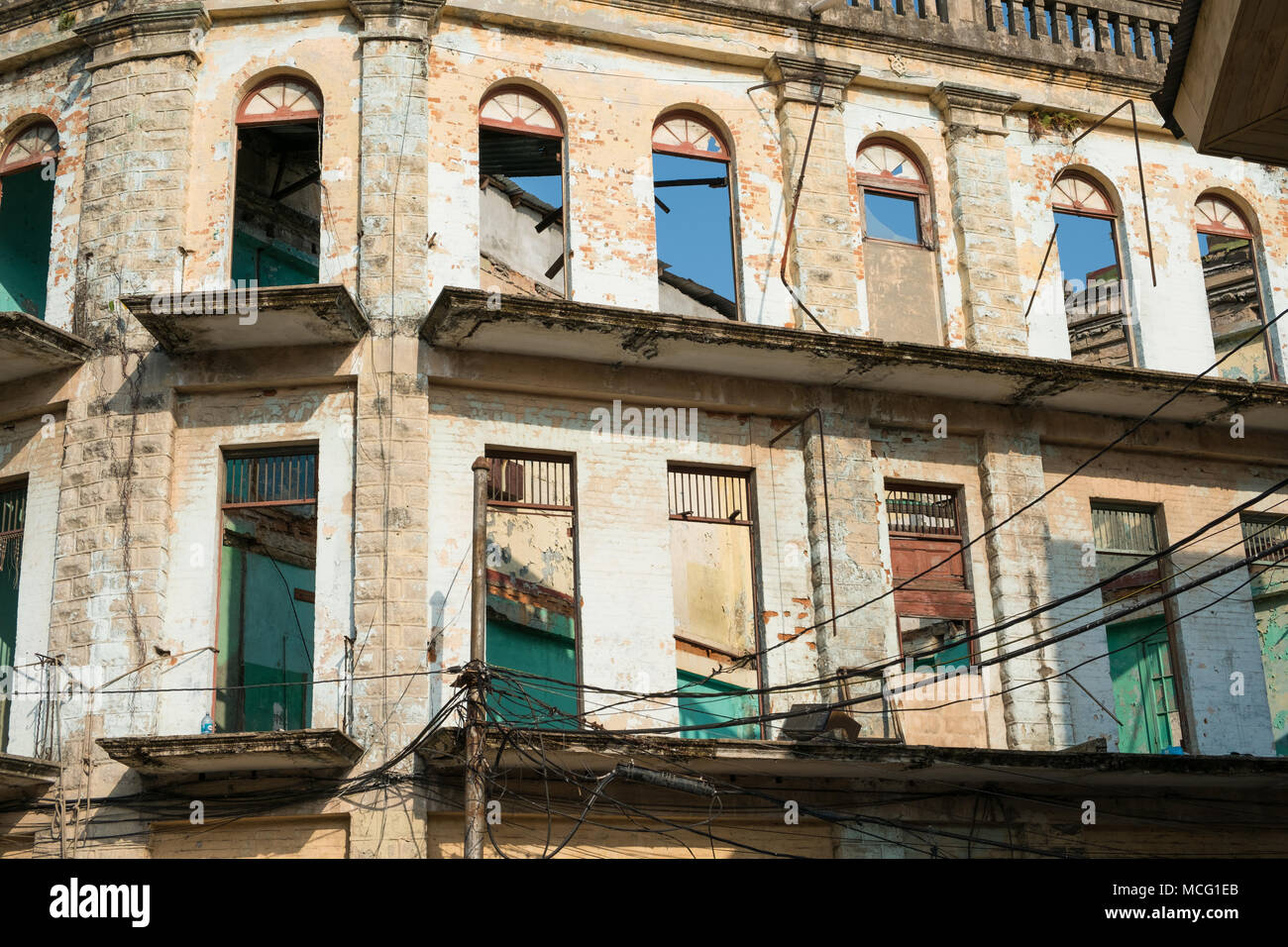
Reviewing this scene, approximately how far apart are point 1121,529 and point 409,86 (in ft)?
31.0

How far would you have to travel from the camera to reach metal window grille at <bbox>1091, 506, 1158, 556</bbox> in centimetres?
1831

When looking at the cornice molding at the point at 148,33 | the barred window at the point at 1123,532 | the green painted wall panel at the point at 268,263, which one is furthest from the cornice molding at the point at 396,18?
the barred window at the point at 1123,532

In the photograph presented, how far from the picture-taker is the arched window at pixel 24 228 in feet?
58.5

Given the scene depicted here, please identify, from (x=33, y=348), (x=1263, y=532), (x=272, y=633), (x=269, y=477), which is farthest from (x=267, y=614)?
(x=1263, y=532)

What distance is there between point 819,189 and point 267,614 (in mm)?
8109

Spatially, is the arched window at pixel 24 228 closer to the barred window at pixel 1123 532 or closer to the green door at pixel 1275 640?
the barred window at pixel 1123 532

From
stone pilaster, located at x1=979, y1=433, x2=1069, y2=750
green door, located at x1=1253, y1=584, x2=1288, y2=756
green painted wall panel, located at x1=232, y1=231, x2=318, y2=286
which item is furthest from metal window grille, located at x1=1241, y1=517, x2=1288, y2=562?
green painted wall panel, located at x1=232, y1=231, x2=318, y2=286

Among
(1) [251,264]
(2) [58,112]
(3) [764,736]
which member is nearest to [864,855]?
(3) [764,736]

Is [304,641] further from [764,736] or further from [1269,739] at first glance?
[1269,739]

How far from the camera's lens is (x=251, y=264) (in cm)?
1992

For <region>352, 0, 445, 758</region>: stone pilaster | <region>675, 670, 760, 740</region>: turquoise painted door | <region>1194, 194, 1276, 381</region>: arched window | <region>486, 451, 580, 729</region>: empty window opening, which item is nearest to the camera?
<region>352, 0, 445, 758</region>: stone pilaster

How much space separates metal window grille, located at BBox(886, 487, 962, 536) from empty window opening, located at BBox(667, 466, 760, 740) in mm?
1701

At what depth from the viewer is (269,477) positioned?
52.9ft

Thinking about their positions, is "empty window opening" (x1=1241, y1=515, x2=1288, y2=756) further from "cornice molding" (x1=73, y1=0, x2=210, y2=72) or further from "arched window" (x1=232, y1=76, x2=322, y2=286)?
"cornice molding" (x1=73, y1=0, x2=210, y2=72)
